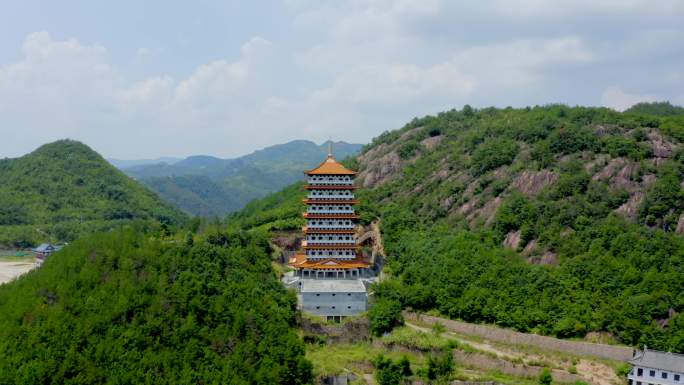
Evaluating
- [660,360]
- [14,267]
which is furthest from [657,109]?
[14,267]

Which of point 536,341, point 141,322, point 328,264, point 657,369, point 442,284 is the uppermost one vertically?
point 328,264

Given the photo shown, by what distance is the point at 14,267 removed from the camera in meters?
60.3

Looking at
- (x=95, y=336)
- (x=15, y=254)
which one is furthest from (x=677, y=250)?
(x=15, y=254)

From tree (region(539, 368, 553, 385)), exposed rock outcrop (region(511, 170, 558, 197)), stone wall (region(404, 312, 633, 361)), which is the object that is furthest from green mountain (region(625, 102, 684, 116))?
tree (region(539, 368, 553, 385))

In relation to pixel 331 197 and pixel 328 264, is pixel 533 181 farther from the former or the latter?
pixel 328 264

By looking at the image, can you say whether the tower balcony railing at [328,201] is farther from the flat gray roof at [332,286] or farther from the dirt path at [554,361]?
the dirt path at [554,361]

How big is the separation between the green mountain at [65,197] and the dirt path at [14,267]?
689 centimetres

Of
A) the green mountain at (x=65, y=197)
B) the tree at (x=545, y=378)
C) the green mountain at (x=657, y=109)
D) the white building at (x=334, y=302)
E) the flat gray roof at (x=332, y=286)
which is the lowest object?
the tree at (x=545, y=378)

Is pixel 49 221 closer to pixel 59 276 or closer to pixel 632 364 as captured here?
pixel 59 276

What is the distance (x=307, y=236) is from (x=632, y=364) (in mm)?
20581

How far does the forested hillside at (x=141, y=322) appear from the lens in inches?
1103

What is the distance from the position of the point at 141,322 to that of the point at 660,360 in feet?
77.7

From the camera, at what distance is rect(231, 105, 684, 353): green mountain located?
110 feet

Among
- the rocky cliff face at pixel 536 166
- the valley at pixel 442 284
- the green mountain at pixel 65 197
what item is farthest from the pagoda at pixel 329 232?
the green mountain at pixel 65 197
